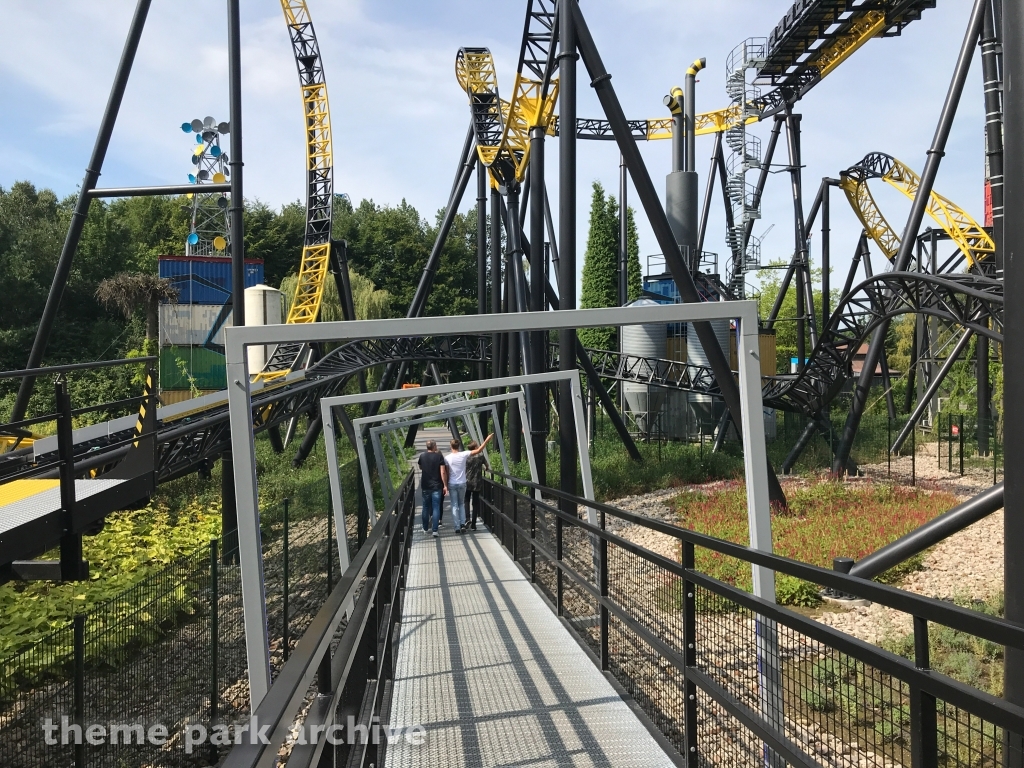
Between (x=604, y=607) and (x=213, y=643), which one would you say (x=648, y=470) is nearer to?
(x=213, y=643)

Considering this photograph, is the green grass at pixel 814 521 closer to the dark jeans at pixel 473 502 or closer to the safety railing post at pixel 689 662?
the dark jeans at pixel 473 502

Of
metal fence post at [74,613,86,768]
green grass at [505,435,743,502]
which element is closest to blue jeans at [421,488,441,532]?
green grass at [505,435,743,502]

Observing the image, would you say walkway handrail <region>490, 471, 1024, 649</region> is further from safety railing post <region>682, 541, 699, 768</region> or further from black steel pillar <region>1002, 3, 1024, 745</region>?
black steel pillar <region>1002, 3, 1024, 745</region>

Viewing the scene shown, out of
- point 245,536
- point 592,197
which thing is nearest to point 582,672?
point 245,536

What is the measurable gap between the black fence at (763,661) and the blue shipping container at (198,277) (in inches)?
1207

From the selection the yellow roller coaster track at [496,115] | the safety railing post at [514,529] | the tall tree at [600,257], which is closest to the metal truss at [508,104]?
the yellow roller coaster track at [496,115]

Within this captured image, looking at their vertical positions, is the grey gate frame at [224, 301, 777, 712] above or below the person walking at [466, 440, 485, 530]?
above

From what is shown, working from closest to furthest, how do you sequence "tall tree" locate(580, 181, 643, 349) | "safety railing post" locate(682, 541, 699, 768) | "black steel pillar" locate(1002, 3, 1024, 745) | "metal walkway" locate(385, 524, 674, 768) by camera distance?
"black steel pillar" locate(1002, 3, 1024, 745), "safety railing post" locate(682, 541, 699, 768), "metal walkway" locate(385, 524, 674, 768), "tall tree" locate(580, 181, 643, 349)

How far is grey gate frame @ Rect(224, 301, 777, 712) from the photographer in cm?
342

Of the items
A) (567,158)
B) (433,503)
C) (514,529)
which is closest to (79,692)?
(514,529)

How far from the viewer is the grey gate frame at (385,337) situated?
11.2 ft

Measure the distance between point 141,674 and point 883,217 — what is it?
29.9 meters

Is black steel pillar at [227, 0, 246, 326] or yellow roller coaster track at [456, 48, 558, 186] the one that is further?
yellow roller coaster track at [456, 48, 558, 186]

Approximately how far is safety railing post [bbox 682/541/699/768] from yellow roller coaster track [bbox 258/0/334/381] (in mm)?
22210
